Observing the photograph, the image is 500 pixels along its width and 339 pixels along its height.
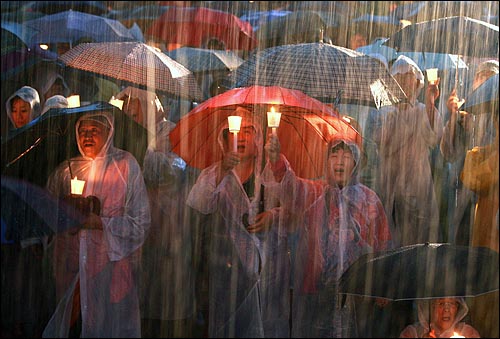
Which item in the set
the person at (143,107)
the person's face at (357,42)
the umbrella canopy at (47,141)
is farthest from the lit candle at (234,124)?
the person's face at (357,42)

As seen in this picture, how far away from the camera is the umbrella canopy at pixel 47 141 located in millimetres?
5480

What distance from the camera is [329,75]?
19.0ft

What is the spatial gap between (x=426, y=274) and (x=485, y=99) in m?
2.15

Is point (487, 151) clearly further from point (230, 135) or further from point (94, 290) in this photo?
point (94, 290)

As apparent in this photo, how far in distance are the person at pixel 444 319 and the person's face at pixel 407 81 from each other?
93.7 inches

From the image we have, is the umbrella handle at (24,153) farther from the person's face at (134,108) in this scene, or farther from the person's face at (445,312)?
the person's face at (445,312)

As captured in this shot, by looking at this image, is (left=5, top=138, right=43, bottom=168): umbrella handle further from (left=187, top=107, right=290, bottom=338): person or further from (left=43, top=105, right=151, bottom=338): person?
(left=187, top=107, right=290, bottom=338): person

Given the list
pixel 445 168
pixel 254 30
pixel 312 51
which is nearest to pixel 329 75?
pixel 312 51

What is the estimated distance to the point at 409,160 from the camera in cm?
673

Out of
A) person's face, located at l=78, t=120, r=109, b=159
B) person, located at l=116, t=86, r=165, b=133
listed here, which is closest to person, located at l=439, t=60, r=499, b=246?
person, located at l=116, t=86, r=165, b=133

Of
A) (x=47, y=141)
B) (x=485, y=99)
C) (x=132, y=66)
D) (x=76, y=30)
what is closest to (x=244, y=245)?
(x=47, y=141)

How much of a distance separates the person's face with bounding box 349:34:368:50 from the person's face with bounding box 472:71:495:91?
8.21ft

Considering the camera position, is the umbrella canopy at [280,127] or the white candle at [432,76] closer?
the umbrella canopy at [280,127]

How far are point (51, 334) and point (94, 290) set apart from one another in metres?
0.45
